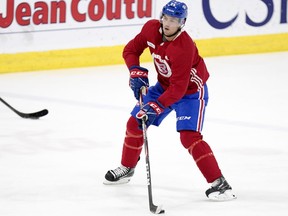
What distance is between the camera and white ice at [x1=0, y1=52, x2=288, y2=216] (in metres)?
4.00

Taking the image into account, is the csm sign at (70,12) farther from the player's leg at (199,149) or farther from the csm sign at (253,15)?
the player's leg at (199,149)

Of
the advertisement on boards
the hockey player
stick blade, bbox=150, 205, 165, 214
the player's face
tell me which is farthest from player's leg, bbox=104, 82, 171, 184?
the advertisement on boards

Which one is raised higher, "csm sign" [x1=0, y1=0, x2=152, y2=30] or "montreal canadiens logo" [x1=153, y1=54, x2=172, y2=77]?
"montreal canadiens logo" [x1=153, y1=54, x2=172, y2=77]

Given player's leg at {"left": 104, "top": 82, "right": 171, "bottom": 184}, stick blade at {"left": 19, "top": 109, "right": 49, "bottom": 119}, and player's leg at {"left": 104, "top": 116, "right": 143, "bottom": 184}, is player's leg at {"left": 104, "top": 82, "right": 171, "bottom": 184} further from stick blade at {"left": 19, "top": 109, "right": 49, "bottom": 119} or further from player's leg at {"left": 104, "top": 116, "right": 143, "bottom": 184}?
stick blade at {"left": 19, "top": 109, "right": 49, "bottom": 119}

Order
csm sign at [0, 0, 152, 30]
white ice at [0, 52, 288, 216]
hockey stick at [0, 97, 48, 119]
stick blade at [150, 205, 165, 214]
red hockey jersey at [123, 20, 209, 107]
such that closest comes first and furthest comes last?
stick blade at [150, 205, 165, 214] → red hockey jersey at [123, 20, 209, 107] → white ice at [0, 52, 288, 216] → hockey stick at [0, 97, 48, 119] → csm sign at [0, 0, 152, 30]

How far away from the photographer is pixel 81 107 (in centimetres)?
636

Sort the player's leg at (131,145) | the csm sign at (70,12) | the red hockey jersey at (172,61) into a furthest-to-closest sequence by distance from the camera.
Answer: the csm sign at (70,12) < the player's leg at (131,145) < the red hockey jersey at (172,61)

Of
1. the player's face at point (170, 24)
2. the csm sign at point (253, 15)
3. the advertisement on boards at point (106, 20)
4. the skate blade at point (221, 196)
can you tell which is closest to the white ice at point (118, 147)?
the skate blade at point (221, 196)

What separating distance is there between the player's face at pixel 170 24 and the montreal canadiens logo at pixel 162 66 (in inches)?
5.8

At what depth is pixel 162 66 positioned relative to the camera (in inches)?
159

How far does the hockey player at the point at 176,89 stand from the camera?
3.90 metres

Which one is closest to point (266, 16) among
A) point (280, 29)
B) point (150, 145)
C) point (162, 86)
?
point (280, 29)

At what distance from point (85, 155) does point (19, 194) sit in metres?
0.88

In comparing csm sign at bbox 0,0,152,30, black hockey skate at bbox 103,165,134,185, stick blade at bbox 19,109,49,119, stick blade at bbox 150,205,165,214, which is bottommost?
stick blade at bbox 19,109,49,119
